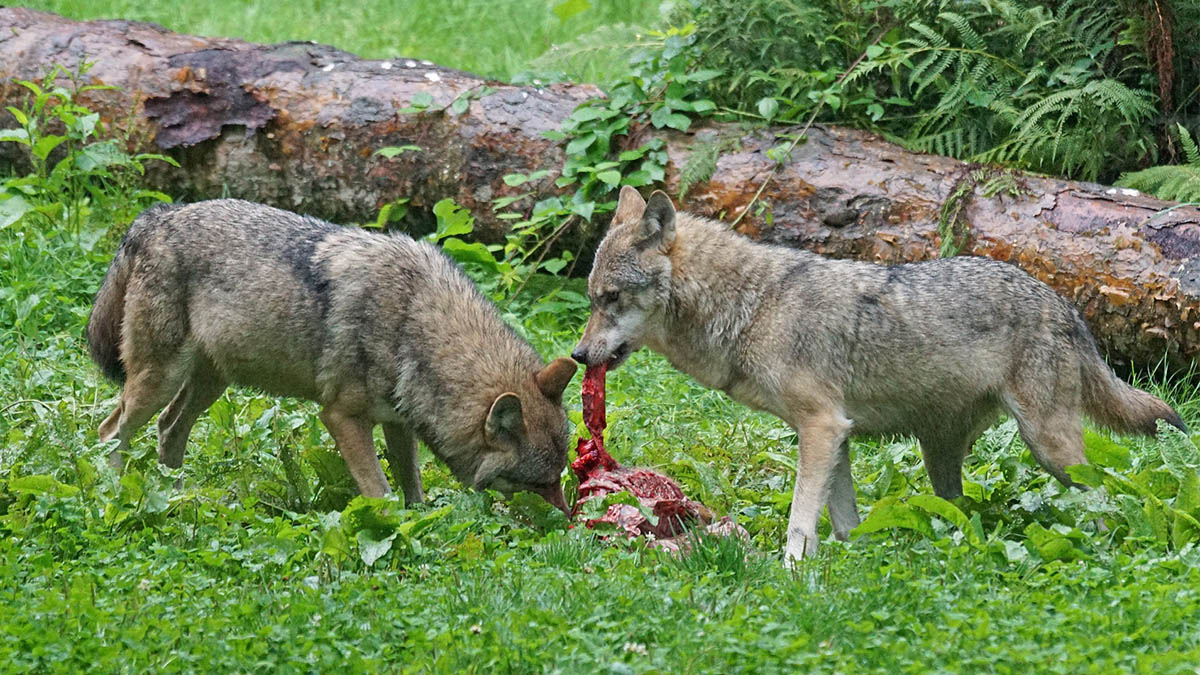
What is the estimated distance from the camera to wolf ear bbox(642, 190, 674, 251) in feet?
21.3

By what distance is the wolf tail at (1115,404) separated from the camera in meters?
6.34

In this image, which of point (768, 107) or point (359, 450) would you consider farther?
point (768, 107)

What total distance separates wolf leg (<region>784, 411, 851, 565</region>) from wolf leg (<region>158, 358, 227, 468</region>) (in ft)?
10.4

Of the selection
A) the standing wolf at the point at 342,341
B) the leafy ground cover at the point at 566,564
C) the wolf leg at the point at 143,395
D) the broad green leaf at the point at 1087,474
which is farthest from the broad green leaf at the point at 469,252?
the broad green leaf at the point at 1087,474

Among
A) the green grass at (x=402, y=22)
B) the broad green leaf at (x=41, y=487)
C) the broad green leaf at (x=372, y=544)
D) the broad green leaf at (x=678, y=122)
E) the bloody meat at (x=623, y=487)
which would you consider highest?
the broad green leaf at (x=678, y=122)

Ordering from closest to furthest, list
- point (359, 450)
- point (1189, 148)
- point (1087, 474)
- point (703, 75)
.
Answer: point (1087, 474) → point (359, 450) → point (1189, 148) → point (703, 75)

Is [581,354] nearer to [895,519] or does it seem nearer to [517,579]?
[517,579]

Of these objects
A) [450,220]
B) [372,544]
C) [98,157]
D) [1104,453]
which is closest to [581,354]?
[372,544]

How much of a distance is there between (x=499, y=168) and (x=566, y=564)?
5.01 meters

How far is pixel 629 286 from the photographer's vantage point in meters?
6.54

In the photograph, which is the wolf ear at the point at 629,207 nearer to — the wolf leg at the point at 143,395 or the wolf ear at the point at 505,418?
the wolf ear at the point at 505,418

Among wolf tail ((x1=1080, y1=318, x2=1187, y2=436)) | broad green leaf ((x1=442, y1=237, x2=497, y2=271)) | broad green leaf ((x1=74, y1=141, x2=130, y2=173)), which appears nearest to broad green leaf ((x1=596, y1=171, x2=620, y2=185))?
broad green leaf ((x1=442, y1=237, x2=497, y2=271))

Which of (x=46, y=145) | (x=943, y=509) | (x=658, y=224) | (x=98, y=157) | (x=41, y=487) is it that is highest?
(x=658, y=224)

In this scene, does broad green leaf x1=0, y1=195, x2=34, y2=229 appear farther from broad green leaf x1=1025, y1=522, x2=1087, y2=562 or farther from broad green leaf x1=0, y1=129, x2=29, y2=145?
broad green leaf x1=1025, y1=522, x2=1087, y2=562
